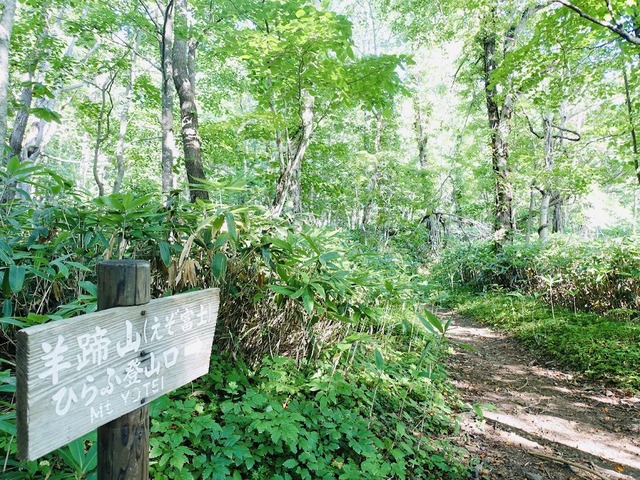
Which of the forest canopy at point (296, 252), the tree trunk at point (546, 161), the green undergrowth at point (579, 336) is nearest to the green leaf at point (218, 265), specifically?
the forest canopy at point (296, 252)

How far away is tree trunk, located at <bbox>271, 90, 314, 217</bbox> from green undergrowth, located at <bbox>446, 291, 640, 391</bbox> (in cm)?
419

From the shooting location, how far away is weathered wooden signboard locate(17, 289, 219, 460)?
824mm

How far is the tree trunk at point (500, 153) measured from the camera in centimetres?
937

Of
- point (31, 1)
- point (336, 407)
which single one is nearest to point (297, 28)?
point (336, 407)

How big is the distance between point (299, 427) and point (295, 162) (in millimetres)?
3055

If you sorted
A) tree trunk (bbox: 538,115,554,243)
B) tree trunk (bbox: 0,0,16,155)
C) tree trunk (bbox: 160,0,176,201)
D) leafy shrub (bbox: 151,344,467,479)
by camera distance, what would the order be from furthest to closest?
tree trunk (bbox: 538,115,554,243) < tree trunk (bbox: 160,0,176,201) < tree trunk (bbox: 0,0,16,155) < leafy shrub (bbox: 151,344,467,479)

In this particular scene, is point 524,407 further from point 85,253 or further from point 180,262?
point 85,253

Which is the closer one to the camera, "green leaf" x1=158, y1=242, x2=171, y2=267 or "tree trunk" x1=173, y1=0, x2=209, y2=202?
"green leaf" x1=158, y1=242, x2=171, y2=267

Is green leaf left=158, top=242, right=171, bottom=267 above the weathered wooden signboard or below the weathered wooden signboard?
above

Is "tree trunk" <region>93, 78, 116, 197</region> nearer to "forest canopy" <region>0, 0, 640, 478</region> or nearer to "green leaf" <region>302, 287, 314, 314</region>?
"forest canopy" <region>0, 0, 640, 478</region>

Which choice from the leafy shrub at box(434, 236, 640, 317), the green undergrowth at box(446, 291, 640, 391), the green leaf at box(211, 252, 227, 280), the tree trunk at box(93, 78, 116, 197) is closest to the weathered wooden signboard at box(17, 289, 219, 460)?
the green leaf at box(211, 252, 227, 280)

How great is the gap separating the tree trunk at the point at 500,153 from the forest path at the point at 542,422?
526 centimetres

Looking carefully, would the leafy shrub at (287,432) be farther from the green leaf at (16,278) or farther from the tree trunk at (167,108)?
the tree trunk at (167,108)

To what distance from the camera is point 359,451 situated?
2.23 metres
